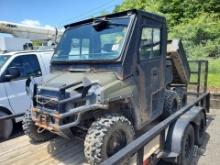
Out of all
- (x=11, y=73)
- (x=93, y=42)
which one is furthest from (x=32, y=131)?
(x=11, y=73)

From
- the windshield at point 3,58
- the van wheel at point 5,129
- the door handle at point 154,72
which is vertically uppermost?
the windshield at point 3,58

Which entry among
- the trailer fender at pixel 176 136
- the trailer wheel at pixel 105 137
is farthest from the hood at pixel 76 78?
the trailer fender at pixel 176 136

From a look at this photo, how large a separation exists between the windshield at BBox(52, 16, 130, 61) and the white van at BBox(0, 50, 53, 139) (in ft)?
3.37

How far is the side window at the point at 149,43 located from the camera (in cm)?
432

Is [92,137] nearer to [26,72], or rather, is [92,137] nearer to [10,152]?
[10,152]

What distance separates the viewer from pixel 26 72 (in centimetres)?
→ 605

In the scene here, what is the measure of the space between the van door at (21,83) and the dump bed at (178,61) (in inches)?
107

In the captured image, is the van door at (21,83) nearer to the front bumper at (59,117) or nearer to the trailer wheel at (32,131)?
the trailer wheel at (32,131)

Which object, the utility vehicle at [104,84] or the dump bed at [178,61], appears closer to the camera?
the utility vehicle at [104,84]

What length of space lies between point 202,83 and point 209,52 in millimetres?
7762

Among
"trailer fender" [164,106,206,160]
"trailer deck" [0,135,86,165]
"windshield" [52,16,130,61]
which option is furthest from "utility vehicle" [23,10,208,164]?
"trailer fender" [164,106,206,160]

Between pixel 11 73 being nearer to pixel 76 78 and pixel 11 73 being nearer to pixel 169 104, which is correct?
pixel 76 78

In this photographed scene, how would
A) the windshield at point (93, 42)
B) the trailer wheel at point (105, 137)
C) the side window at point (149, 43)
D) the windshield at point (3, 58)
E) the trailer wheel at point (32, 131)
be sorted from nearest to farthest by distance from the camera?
1. the trailer wheel at point (105, 137)
2. the windshield at point (93, 42)
3. the trailer wheel at point (32, 131)
4. the side window at point (149, 43)
5. the windshield at point (3, 58)

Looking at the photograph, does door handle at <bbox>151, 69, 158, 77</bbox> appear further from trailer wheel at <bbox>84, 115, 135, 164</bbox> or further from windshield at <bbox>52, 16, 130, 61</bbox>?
trailer wheel at <bbox>84, 115, 135, 164</bbox>
